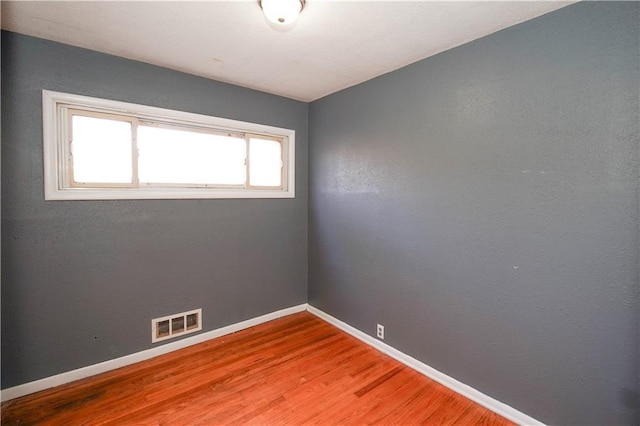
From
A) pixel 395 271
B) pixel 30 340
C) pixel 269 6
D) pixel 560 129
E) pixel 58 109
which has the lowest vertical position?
pixel 30 340

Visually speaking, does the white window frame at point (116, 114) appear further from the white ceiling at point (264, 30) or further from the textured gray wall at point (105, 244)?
the white ceiling at point (264, 30)

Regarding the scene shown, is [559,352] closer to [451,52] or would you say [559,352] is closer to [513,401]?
[513,401]

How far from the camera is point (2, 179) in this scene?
177 cm

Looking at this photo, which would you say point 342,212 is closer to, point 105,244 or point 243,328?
point 243,328

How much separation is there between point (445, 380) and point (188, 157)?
2851 millimetres

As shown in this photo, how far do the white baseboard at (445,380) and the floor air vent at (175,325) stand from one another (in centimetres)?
140

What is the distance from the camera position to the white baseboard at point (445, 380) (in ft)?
5.45

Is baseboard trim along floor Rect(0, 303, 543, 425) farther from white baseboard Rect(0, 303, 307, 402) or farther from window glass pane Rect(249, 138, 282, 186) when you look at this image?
window glass pane Rect(249, 138, 282, 186)

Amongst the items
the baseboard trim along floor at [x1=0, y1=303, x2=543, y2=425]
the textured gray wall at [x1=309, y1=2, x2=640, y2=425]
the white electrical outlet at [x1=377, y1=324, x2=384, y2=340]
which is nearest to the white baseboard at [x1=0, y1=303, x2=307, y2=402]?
the baseboard trim along floor at [x1=0, y1=303, x2=543, y2=425]

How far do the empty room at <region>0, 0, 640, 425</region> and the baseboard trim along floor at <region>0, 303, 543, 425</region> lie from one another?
2 centimetres

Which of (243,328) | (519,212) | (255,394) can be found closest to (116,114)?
(243,328)

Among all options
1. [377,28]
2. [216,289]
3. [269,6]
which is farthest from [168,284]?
[377,28]

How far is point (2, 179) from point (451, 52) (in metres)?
3.19

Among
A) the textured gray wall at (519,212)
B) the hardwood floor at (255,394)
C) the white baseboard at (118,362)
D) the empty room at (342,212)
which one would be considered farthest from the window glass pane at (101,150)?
the textured gray wall at (519,212)
